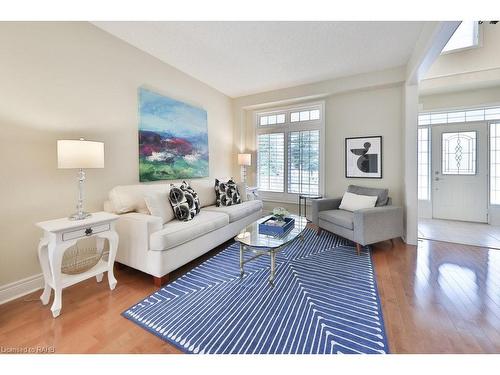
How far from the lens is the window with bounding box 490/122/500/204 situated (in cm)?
412

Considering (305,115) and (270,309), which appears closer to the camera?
(270,309)

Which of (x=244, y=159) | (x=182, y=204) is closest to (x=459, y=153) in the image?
(x=244, y=159)

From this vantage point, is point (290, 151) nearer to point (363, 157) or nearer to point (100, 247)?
point (363, 157)

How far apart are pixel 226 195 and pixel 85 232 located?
2014 mm

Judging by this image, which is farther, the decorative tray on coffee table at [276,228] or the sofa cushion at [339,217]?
the sofa cushion at [339,217]

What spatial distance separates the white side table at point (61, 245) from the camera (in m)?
1.66

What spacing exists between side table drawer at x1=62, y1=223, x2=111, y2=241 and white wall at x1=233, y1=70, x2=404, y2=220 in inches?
143

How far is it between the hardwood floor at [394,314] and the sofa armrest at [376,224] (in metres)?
0.36

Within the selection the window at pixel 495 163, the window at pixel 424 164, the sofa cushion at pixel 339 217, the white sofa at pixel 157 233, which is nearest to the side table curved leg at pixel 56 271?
the white sofa at pixel 157 233

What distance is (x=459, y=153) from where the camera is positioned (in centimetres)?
442

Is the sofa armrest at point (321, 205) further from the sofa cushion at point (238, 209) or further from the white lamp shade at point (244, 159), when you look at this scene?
the white lamp shade at point (244, 159)
